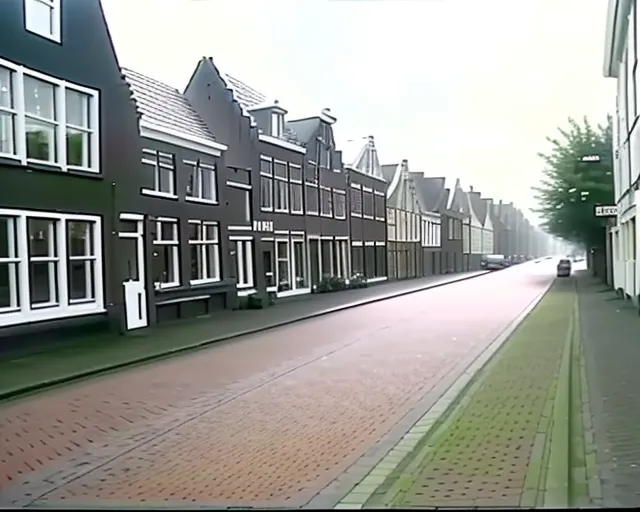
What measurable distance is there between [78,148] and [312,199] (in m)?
18.7

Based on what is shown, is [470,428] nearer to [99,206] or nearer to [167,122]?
[99,206]

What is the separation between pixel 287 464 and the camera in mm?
5961

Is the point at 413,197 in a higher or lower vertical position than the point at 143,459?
higher

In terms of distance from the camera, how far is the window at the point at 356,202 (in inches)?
1591

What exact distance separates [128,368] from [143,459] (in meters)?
5.85

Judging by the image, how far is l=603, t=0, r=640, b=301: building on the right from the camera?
19.6m

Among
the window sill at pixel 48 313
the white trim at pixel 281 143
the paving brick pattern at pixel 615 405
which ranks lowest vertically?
the paving brick pattern at pixel 615 405

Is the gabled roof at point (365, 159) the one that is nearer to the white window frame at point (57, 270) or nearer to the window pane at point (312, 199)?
the window pane at point (312, 199)

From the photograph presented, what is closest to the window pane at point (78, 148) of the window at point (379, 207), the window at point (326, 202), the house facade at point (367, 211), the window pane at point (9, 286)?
the window pane at point (9, 286)

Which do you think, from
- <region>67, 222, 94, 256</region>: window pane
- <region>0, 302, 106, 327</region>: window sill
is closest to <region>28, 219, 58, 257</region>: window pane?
<region>67, 222, 94, 256</region>: window pane

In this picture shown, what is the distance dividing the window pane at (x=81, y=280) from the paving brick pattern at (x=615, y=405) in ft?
30.9

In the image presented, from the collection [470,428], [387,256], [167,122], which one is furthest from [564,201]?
[470,428]

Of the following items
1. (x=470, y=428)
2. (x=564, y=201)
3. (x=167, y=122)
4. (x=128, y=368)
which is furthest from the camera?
(x=564, y=201)

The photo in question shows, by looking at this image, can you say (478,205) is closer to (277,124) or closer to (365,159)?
(365,159)
